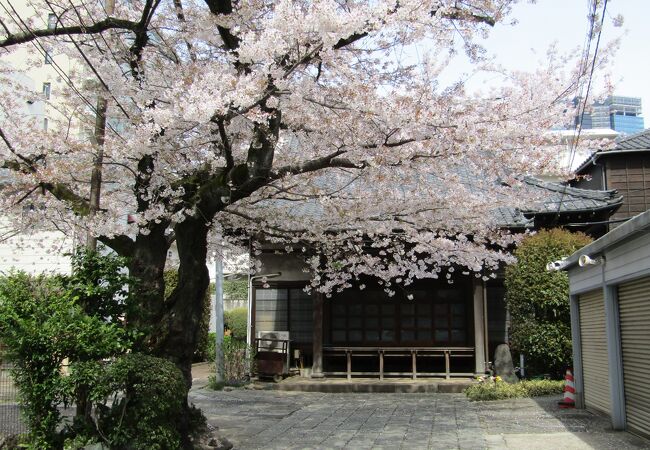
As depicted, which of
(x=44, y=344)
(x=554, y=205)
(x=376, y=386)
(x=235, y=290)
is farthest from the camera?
(x=235, y=290)

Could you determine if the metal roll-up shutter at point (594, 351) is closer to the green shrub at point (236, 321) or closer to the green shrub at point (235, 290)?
the green shrub at point (236, 321)

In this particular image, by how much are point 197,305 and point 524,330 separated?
314 inches

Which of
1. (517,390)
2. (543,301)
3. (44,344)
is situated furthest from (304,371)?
(44,344)

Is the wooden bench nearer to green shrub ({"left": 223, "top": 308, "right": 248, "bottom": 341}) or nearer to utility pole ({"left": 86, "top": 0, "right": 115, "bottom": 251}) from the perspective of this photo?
utility pole ({"left": 86, "top": 0, "right": 115, "bottom": 251})

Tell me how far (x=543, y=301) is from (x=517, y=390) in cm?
203

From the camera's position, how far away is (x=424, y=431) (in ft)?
30.6

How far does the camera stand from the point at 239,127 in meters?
7.99

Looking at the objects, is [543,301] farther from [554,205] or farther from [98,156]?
[98,156]

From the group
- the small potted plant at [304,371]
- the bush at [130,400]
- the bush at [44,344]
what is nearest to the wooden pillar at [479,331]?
the small potted plant at [304,371]

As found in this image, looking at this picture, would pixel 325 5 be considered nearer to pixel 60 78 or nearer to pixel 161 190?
pixel 161 190

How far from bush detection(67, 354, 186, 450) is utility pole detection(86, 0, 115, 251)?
2.19 meters

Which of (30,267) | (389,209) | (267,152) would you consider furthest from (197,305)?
(30,267)

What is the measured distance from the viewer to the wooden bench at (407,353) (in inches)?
586

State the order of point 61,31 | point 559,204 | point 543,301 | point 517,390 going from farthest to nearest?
1. point 559,204
2. point 543,301
3. point 517,390
4. point 61,31
